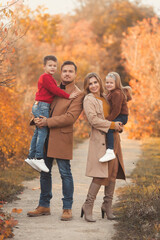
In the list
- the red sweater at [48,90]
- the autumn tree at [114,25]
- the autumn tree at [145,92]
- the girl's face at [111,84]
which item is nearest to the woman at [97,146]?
the girl's face at [111,84]

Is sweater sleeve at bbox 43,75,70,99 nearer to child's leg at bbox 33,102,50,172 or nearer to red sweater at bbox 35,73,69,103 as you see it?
red sweater at bbox 35,73,69,103

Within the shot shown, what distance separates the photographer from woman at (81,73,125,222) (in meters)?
4.86

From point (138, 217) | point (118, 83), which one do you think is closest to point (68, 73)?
point (118, 83)

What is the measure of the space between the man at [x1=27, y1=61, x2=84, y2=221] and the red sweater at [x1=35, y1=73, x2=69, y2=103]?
97 millimetres

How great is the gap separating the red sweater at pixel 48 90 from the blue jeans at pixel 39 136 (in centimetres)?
8

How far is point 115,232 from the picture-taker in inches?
177

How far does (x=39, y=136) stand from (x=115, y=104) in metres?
1.04

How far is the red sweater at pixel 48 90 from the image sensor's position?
16.2 ft

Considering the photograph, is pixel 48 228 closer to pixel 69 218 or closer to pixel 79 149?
pixel 69 218

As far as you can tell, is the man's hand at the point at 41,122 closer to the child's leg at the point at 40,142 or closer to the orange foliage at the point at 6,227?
the child's leg at the point at 40,142

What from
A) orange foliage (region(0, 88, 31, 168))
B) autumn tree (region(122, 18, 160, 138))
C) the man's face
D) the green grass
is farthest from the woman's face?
autumn tree (region(122, 18, 160, 138))

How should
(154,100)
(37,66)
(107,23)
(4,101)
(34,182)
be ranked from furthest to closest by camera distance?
1. (107,23)
2. (37,66)
3. (154,100)
4. (4,101)
5. (34,182)

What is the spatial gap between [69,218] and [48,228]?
0.44m

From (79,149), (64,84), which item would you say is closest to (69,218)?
(64,84)
